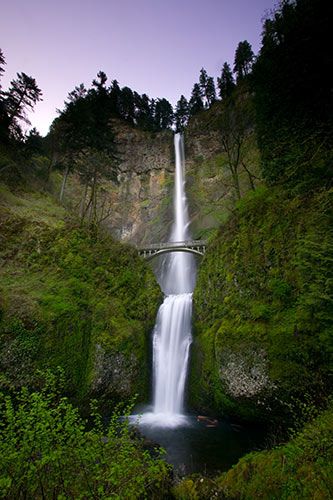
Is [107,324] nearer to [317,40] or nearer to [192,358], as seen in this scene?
[192,358]

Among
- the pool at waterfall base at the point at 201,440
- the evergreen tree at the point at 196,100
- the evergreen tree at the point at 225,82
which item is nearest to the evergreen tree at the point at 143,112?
the evergreen tree at the point at 196,100

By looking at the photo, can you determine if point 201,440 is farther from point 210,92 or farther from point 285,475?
point 210,92

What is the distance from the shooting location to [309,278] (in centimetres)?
837

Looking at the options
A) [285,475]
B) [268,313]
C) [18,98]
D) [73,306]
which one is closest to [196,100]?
[18,98]

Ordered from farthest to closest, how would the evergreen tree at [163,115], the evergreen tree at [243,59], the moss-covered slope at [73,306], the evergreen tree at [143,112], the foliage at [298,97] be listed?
the evergreen tree at [163,115] → the evergreen tree at [143,112] → the evergreen tree at [243,59] → the moss-covered slope at [73,306] → the foliage at [298,97]

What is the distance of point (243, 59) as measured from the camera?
4625cm

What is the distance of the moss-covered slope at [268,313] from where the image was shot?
7621 millimetres

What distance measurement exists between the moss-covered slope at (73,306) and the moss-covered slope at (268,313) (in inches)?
144

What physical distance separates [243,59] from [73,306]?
181 feet

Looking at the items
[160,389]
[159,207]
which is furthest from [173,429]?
[159,207]

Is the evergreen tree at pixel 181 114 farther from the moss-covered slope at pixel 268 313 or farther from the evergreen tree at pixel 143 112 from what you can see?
the moss-covered slope at pixel 268 313

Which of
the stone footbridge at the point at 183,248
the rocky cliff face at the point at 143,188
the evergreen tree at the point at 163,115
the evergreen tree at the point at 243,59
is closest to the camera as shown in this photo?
the stone footbridge at the point at 183,248

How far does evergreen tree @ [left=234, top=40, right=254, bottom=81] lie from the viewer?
152 ft

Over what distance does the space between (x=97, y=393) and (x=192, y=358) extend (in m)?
4.96
